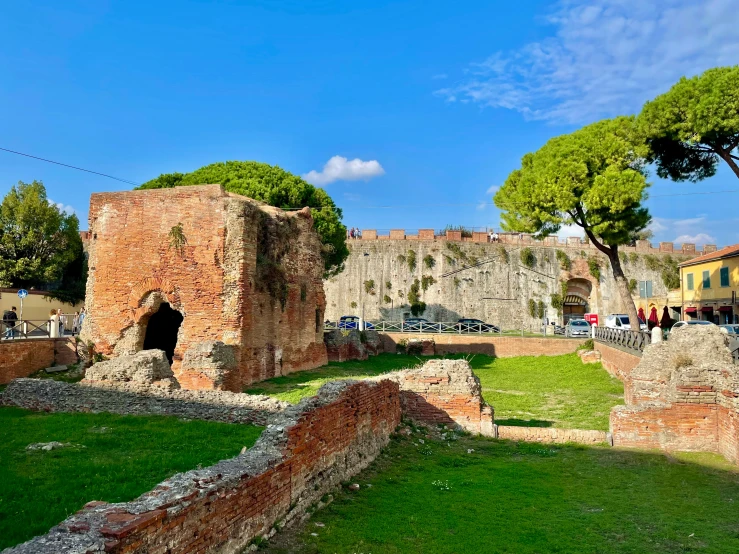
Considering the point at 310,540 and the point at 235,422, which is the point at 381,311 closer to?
the point at 235,422

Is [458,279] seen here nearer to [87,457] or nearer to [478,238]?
[478,238]

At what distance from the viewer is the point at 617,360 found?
17.9m

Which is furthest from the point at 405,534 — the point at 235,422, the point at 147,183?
the point at 147,183

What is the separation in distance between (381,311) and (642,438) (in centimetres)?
3426

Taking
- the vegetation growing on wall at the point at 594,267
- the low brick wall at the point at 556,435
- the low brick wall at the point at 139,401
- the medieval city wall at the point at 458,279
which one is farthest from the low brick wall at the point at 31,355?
the vegetation growing on wall at the point at 594,267

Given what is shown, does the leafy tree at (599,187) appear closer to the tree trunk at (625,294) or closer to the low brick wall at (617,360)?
the tree trunk at (625,294)

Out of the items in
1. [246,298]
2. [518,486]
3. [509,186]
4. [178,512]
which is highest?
[509,186]

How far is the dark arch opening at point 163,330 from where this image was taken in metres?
19.0

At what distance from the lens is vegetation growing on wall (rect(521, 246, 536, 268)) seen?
44.2 m

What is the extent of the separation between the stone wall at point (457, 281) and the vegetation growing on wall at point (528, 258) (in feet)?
1.01

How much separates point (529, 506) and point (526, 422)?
566 cm

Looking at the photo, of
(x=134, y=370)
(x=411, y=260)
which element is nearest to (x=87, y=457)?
(x=134, y=370)

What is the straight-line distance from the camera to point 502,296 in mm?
43688

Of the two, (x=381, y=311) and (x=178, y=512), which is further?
(x=381, y=311)
